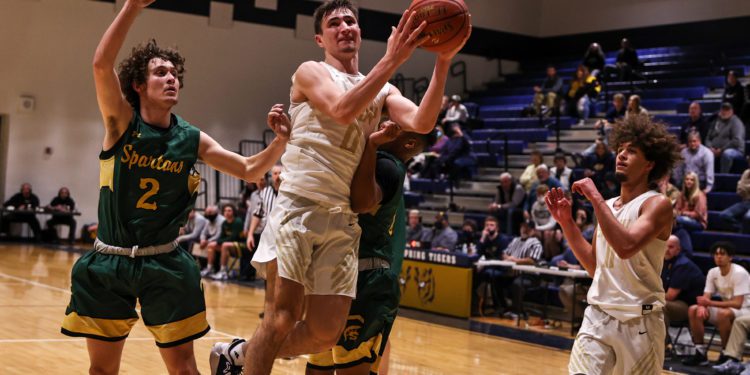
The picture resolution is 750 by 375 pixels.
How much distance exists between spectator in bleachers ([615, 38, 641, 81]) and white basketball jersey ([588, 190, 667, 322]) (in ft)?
44.0

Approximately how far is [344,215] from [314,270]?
10.7 inches

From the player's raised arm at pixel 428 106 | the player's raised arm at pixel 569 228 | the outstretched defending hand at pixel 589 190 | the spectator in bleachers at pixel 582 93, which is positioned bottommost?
the player's raised arm at pixel 569 228

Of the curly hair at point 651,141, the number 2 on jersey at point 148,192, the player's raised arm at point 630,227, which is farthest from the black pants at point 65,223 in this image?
the player's raised arm at point 630,227

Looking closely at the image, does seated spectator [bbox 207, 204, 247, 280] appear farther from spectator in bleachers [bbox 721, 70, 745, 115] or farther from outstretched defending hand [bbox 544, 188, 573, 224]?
outstretched defending hand [bbox 544, 188, 573, 224]

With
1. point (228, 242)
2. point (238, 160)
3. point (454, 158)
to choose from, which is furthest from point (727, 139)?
point (238, 160)

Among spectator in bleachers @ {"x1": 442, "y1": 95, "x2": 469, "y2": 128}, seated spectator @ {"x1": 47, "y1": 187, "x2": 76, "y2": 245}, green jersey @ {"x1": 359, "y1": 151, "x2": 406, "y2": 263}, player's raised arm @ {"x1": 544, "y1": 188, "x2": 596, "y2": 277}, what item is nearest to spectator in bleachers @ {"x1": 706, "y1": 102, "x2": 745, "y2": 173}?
spectator in bleachers @ {"x1": 442, "y1": 95, "x2": 469, "y2": 128}

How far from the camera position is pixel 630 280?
4.18m

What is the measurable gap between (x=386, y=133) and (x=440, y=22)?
20.6 inches

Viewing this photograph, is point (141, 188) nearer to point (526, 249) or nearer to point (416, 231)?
point (526, 249)

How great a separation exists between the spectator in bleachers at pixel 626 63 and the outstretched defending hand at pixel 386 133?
14.0 metres

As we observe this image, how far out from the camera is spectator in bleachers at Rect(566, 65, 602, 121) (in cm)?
1697

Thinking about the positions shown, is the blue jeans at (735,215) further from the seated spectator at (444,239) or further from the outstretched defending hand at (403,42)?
the outstretched defending hand at (403,42)

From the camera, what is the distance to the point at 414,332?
33.2ft

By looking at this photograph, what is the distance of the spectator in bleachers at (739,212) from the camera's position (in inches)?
464
